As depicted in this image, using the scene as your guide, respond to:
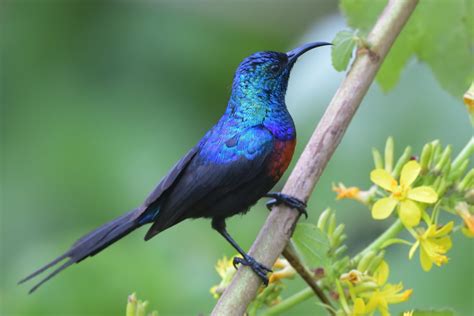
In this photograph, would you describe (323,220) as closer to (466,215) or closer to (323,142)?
(323,142)

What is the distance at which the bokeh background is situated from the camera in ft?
11.5

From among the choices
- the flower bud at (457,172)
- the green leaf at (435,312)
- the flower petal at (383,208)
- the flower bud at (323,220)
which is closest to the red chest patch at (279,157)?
the flower bud at (323,220)

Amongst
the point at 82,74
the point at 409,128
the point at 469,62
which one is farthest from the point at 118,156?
the point at 469,62

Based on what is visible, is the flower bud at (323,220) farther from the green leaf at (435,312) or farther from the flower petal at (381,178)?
the green leaf at (435,312)

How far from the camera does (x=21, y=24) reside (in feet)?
18.3

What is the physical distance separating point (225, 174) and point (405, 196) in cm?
83

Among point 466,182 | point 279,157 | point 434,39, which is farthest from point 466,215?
point 279,157

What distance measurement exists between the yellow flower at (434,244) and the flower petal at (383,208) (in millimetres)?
103

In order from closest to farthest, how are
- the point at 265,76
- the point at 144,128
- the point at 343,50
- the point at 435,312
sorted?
1. the point at 435,312
2. the point at 343,50
3. the point at 265,76
4. the point at 144,128

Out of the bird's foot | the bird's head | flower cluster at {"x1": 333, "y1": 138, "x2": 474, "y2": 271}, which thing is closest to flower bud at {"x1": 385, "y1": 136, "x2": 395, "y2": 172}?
flower cluster at {"x1": 333, "y1": 138, "x2": 474, "y2": 271}

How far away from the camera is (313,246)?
2.01 meters

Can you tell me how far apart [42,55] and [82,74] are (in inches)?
12.7

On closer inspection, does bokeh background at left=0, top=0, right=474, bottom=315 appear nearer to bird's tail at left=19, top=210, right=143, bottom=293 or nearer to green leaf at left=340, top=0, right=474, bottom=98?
bird's tail at left=19, top=210, right=143, bottom=293

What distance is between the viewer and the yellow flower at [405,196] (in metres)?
1.98
